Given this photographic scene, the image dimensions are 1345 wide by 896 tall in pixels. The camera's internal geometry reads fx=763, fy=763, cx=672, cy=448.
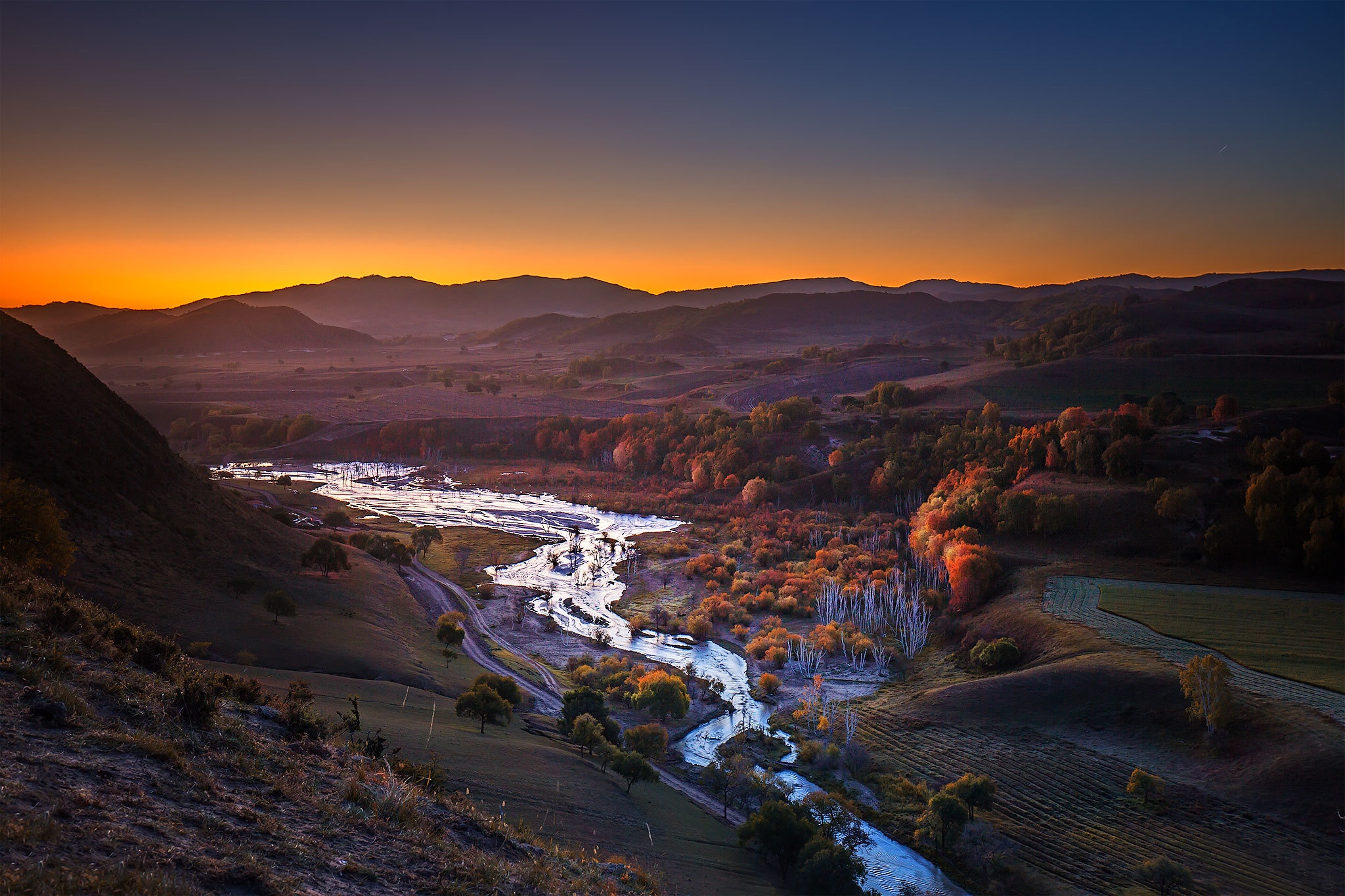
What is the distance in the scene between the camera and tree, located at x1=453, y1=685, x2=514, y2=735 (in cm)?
2338

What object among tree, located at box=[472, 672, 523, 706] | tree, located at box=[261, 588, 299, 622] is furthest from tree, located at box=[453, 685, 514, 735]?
tree, located at box=[261, 588, 299, 622]

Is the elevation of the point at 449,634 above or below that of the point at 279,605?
below

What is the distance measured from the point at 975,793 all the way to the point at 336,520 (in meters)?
49.2

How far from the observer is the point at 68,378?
36.6 meters

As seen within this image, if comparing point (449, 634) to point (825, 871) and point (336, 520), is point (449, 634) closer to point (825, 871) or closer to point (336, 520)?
point (825, 871)

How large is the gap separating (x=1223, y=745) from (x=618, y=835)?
18.2 meters

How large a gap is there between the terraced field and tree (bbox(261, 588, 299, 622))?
22.2 metres

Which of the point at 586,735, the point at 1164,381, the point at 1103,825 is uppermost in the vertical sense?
the point at 1164,381

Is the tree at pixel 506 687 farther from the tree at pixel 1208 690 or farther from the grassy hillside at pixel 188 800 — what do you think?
the tree at pixel 1208 690

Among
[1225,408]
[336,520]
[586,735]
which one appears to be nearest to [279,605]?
[586,735]

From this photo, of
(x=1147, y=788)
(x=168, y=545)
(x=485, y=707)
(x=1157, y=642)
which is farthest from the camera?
(x=168, y=545)

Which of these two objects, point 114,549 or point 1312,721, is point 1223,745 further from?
point 114,549

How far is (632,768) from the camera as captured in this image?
21.7m

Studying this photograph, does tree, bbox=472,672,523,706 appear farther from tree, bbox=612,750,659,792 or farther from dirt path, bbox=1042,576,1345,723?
dirt path, bbox=1042,576,1345,723
